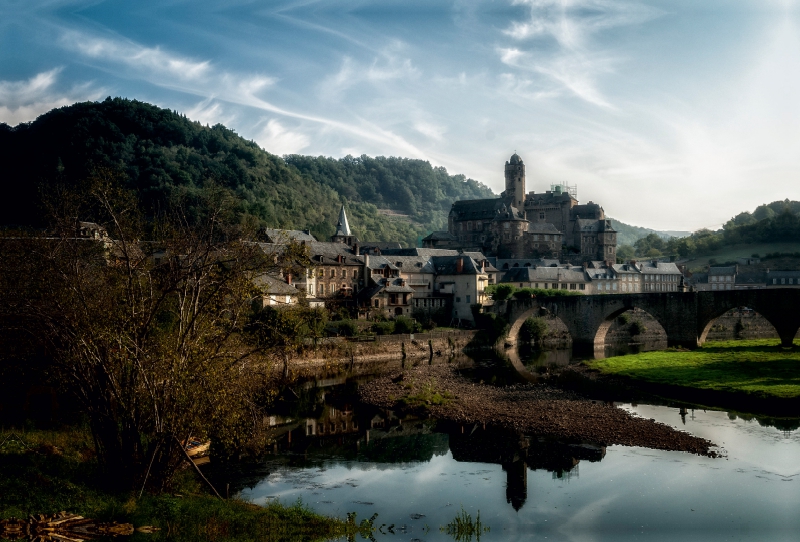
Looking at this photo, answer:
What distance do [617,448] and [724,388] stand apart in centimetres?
1415

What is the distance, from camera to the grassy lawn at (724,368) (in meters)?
37.2

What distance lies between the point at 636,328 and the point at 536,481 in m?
55.7

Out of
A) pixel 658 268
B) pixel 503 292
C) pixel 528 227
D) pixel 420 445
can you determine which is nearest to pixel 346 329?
pixel 503 292

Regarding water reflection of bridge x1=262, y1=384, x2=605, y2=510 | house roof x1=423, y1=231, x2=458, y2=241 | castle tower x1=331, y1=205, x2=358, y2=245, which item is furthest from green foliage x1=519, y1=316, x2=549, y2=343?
water reflection of bridge x1=262, y1=384, x2=605, y2=510

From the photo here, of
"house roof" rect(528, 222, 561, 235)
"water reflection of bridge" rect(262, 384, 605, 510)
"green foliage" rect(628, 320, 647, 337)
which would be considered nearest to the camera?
"water reflection of bridge" rect(262, 384, 605, 510)

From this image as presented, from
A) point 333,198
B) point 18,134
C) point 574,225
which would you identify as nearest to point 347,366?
point 574,225

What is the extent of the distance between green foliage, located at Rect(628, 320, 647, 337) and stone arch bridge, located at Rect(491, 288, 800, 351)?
38.3 ft

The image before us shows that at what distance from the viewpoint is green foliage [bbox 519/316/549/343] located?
7131cm

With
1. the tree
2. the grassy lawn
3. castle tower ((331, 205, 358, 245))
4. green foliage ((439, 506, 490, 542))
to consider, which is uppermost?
castle tower ((331, 205, 358, 245))

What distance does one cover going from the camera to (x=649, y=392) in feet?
131

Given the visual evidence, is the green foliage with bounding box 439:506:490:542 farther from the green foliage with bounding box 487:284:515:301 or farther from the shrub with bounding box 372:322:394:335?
the green foliage with bounding box 487:284:515:301

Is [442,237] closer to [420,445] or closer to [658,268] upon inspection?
[658,268]

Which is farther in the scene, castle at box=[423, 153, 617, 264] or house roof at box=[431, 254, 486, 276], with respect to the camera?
castle at box=[423, 153, 617, 264]

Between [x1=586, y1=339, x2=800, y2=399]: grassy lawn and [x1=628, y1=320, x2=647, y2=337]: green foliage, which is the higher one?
[x1=628, y1=320, x2=647, y2=337]: green foliage
